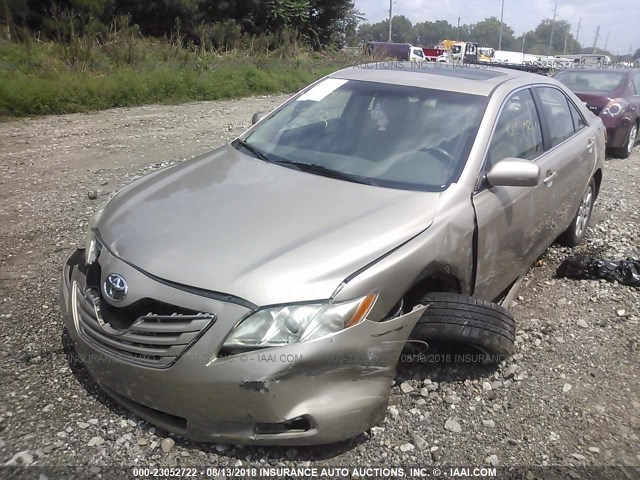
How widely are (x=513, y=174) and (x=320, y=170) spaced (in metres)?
1.09

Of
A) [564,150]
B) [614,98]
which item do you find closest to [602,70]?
[614,98]

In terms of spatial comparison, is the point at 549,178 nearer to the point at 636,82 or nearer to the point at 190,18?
the point at 636,82

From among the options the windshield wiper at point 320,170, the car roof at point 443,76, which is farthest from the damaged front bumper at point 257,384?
the car roof at point 443,76

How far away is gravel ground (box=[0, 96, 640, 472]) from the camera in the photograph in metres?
2.47

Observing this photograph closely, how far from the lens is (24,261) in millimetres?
4457

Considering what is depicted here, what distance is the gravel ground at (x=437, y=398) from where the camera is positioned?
8.12ft

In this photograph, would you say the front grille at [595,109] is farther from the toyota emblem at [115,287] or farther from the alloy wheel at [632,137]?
the toyota emblem at [115,287]

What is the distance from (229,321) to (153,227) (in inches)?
30.2

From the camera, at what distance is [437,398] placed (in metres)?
2.96

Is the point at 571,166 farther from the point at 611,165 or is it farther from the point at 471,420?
the point at 611,165

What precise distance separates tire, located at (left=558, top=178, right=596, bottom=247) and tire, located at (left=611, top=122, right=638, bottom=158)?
515 cm

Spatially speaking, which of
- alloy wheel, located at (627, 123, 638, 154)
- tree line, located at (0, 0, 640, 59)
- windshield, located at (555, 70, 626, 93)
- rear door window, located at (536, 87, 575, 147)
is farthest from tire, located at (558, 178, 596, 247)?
tree line, located at (0, 0, 640, 59)

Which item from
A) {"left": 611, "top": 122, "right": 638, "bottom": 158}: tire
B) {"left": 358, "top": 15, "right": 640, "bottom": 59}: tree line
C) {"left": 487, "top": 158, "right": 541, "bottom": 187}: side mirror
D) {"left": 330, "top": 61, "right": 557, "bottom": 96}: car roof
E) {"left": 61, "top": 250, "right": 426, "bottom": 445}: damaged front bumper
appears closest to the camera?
{"left": 61, "top": 250, "right": 426, "bottom": 445}: damaged front bumper

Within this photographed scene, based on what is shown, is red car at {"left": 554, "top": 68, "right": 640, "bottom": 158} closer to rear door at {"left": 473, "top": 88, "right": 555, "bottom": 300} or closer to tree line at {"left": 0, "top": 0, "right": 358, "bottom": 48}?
rear door at {"left": 473, "top": 88, "right": 555, "bottom": 300}
